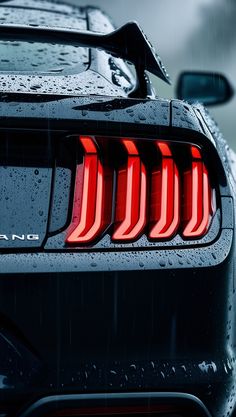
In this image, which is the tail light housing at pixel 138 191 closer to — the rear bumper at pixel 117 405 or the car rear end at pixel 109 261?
the car rear end at pixel 109 261

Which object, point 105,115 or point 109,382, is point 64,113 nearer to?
point 105,115

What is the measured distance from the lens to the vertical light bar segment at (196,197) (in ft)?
7.68

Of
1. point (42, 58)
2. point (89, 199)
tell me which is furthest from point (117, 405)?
point (42, 58)

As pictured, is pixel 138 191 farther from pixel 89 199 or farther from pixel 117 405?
pixel 117 405

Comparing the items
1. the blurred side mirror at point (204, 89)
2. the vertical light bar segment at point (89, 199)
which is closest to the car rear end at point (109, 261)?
the vertical light bar segment at point (89, 199)

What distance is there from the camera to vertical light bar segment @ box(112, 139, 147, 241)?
2287 millimetres

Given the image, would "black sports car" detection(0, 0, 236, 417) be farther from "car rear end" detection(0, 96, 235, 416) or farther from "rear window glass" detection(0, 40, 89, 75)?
"rear window glass" detection(0, 40, 89, 75)

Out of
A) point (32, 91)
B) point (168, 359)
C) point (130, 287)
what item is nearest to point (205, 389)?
point (168, 359)

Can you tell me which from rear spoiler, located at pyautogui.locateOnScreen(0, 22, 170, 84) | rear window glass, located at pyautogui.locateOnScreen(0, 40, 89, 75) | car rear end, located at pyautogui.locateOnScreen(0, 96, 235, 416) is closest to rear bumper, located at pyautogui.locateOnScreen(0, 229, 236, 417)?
car rear end, located at pyautogui.locateOnScreen(0, 96, 235, 416)

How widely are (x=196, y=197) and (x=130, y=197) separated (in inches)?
7.5

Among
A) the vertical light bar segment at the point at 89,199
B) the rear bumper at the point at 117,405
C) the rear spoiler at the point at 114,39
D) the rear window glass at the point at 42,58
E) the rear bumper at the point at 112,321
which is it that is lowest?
the rear bumper at the point at 117,405

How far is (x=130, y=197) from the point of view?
7.50 ft

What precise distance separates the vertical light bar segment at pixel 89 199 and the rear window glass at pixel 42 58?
698 mm

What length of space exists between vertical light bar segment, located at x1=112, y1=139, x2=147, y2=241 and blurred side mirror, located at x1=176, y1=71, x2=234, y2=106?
184cm
